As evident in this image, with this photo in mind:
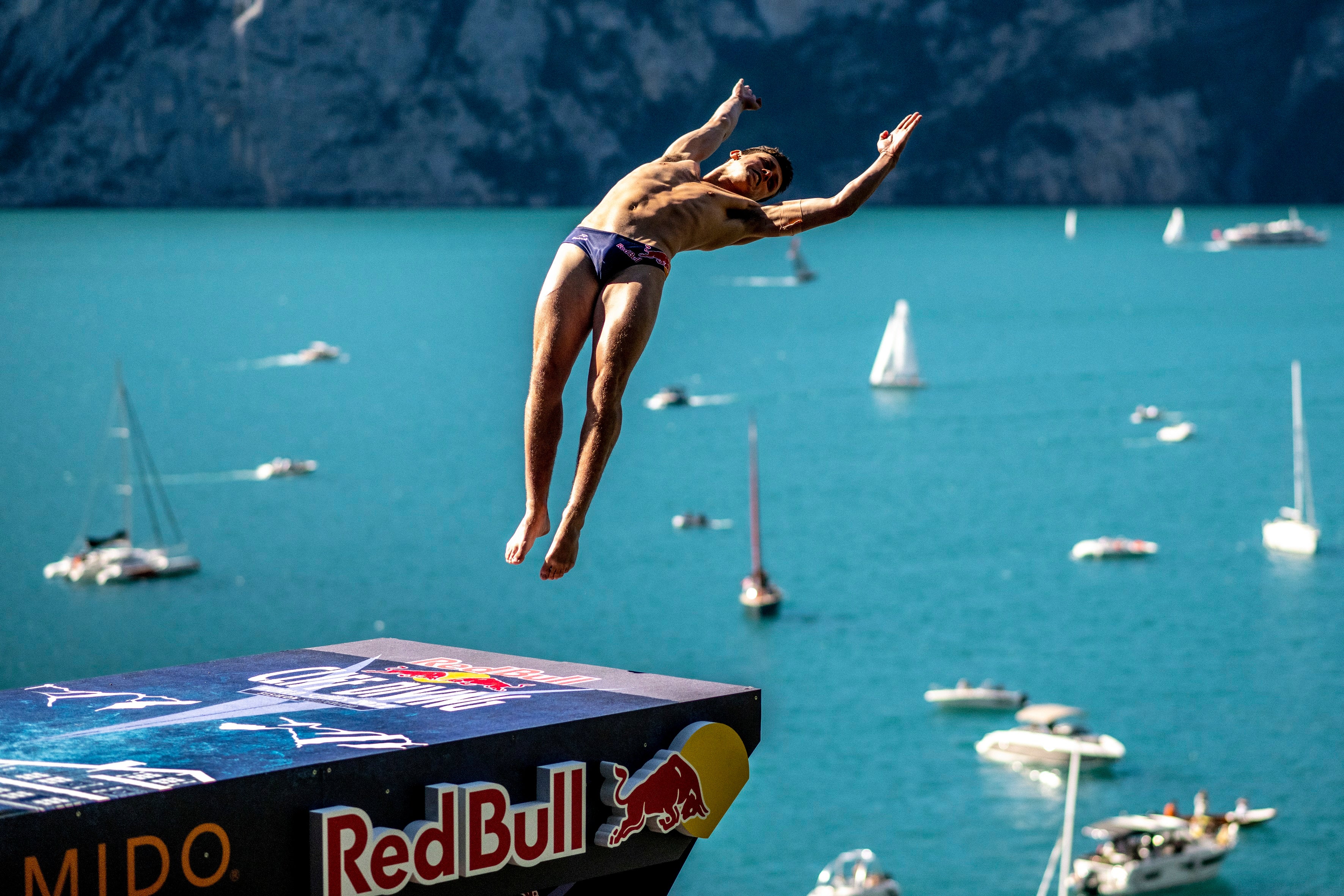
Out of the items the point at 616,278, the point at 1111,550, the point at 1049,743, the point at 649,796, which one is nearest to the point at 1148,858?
the point at 1049,743

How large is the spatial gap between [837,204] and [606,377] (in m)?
2.25

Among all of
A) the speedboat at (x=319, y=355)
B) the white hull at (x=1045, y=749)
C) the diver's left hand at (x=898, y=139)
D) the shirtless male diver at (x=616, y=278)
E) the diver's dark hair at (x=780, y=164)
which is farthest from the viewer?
the speedboat at (x=319, y=355)

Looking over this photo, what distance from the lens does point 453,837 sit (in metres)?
15.8

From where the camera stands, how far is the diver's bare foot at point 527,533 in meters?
13.3

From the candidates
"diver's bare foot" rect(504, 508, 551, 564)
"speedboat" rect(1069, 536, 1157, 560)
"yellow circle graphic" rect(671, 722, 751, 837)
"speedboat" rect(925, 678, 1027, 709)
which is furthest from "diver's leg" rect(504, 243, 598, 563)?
"speedboat" rect(1069, 536, 1157, 560)

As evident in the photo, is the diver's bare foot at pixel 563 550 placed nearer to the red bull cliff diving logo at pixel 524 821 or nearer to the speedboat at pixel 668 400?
the red bull cliff diving logo at pixel 524 821

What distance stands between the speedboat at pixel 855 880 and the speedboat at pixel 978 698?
55.7 ft

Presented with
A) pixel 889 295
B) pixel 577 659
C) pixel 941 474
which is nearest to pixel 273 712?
pixel 577 659

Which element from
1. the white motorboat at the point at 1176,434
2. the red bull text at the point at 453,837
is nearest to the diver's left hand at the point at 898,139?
the red bull text at the point at 453,837

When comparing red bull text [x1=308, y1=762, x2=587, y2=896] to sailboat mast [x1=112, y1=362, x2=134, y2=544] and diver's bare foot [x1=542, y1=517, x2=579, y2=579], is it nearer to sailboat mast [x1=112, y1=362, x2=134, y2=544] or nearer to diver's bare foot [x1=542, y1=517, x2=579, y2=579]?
diver's bare foot [x1=542, y1=517, x2=579, y2=579]

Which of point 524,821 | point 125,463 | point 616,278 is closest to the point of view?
point 616,278

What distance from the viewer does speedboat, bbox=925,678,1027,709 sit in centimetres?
7200

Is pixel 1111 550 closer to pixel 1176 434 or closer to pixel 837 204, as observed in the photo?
pixel 1176 434

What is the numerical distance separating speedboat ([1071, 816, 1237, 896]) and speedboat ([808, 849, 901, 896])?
6.26m
